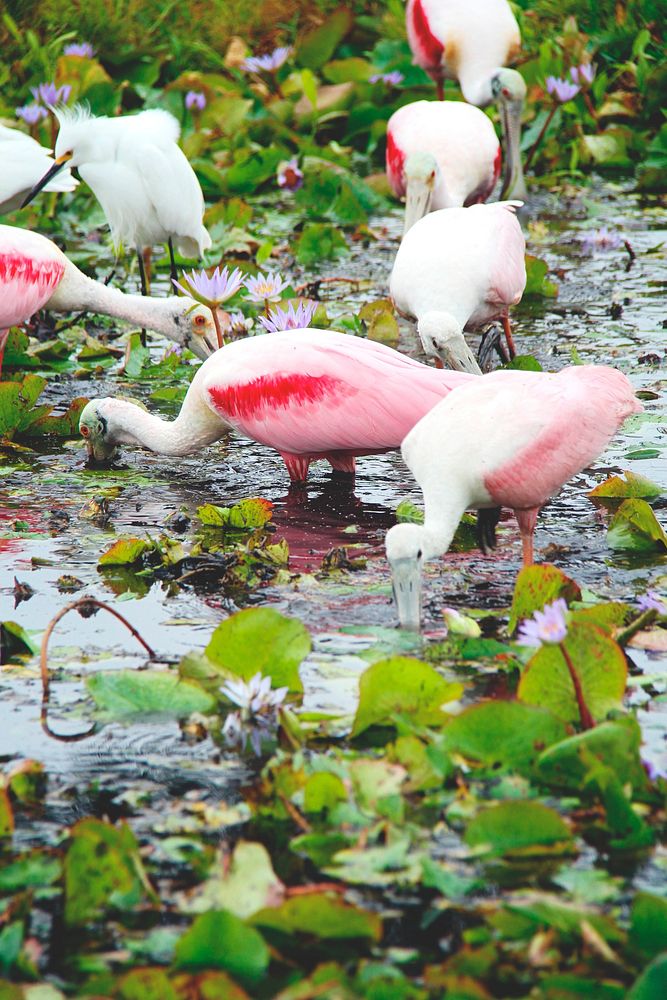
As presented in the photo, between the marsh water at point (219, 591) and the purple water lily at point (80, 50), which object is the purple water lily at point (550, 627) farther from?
the purple water lily at point (80, 50)

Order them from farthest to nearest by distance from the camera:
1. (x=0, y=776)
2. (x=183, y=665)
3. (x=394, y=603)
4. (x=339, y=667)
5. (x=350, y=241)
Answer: (x=350, y=241) < (x=394, y=603) < (x=339, y=667) < (x=183, y=665) < (x=0, y=776)

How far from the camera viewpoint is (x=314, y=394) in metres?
5.35

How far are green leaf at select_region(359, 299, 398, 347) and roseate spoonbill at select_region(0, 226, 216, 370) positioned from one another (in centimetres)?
82

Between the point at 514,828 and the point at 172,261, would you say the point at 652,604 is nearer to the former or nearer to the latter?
the point at 514,828

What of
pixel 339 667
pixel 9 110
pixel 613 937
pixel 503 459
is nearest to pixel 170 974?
pixel 613 937

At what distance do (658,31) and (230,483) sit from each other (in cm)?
685

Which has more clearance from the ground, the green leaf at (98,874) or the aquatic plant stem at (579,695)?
the aquatic plant stem at (579,695)

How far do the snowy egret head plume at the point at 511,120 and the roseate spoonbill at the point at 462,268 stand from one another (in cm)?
334

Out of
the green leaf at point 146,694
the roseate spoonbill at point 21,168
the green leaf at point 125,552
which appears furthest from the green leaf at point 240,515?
the roseate spoonbill at point 21,168

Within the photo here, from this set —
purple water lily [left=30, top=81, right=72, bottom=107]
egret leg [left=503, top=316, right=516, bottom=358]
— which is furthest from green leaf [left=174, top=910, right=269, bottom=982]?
purple water lily [left=30, top=81, right=72, bottom=107]

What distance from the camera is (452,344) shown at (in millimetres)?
5613

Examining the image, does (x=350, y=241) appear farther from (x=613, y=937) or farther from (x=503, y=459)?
(x=613, y=937)

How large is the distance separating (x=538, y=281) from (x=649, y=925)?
18.0 ft

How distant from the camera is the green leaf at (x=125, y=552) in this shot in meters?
4.67
